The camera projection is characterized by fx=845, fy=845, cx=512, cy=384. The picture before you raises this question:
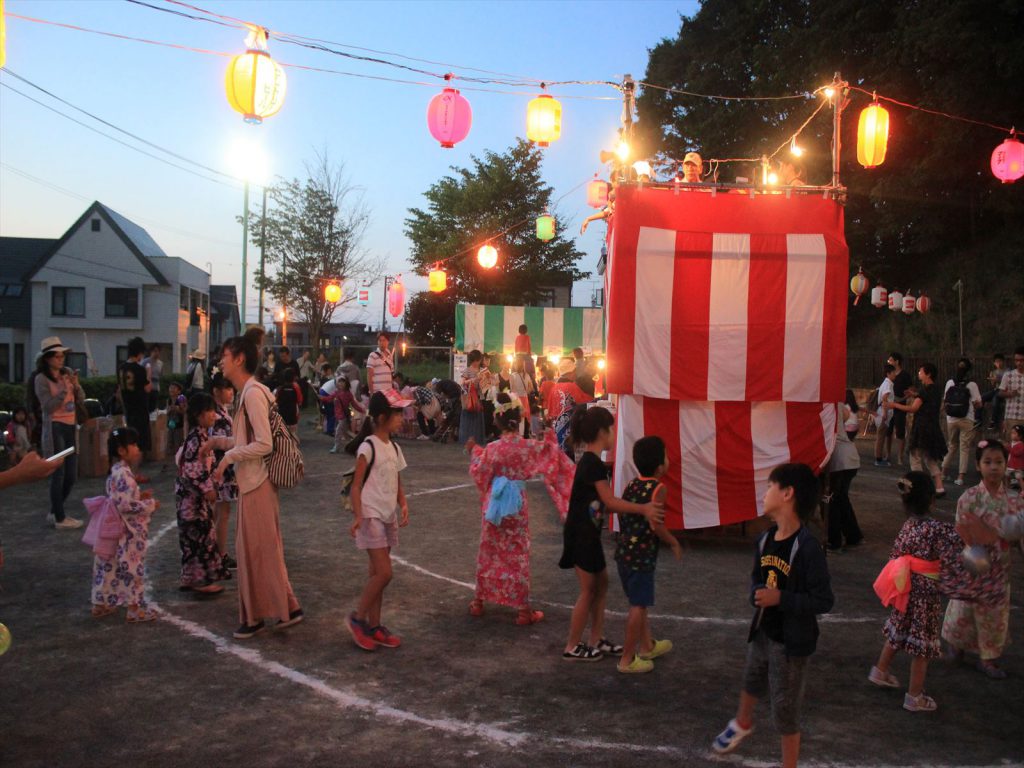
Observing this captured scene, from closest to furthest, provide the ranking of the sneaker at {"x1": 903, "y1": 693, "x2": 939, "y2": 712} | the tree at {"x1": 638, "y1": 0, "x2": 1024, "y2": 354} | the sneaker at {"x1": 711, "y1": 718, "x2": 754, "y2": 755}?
the sneaker at {"x1": 711, "y1": 718, "x2": 754, "y2": 755} < the sneaker at {"x1": 903, "y1": 693, "x2": 939, "y2": 712} < the tree at {"x1": 638, "y1": 0, "x2": 1024, "y2": 354}

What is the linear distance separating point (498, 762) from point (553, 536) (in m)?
5.17

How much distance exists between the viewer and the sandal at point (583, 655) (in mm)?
5406

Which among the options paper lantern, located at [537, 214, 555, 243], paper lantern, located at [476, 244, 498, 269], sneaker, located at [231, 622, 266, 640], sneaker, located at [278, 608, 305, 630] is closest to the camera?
sneaker, located at [231, 622, 266, 640]

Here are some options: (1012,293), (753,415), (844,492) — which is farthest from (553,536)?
(1012,293)

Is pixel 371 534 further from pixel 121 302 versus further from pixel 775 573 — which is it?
pixel 121 302

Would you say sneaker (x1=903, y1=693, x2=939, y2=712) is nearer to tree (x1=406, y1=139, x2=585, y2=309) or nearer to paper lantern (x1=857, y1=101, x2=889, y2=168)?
paper lantern (x1=857, y1=101, x2=889, y2=168)

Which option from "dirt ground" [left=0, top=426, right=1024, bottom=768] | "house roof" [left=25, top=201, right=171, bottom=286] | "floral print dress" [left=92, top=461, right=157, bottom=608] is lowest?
"dirt ground" [left=0, top=426, right=1024, bottom=768]

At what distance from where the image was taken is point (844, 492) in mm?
8680

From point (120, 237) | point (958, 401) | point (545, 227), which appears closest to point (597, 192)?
point (545, 227)

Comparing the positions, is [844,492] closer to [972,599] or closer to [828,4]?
[972,599]

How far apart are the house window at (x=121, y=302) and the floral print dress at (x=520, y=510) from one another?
43105 mm

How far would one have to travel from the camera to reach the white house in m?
43.2

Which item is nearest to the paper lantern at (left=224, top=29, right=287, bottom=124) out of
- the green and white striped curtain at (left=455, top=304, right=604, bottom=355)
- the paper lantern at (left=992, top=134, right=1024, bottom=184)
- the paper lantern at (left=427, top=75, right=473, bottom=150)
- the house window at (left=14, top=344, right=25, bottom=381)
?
the paper lantern at (left=427, top=75, right=473, bottom=150)

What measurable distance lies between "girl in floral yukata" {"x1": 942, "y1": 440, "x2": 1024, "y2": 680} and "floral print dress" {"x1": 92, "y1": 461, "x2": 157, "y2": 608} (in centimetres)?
551
